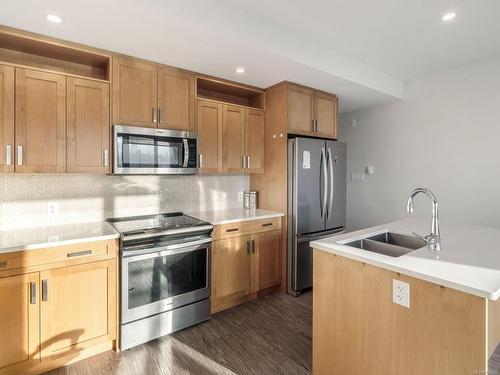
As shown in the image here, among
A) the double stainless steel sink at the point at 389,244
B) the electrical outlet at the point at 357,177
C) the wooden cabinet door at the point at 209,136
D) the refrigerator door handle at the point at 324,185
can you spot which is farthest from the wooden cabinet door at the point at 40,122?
the electrical outlet at the point at 357,177

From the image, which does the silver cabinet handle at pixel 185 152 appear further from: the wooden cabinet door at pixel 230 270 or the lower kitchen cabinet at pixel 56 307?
the lower kitchen cabinet at pixel 56 307

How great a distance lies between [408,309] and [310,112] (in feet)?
Answer: 8.12

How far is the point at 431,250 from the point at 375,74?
252 centimetres

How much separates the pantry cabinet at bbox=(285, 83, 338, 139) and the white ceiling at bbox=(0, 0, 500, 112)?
0.21 meters

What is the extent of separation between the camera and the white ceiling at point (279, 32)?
5.97ft

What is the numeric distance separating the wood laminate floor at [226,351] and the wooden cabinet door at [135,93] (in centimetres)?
189

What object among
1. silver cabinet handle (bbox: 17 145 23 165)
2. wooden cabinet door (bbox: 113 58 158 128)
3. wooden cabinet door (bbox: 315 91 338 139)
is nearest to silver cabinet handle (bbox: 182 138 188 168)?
wooden cabinet door (bbox: 113 58 158 128)

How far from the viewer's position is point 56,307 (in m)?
1.84

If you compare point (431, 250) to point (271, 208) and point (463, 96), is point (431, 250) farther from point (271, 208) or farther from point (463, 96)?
point (463, 96)

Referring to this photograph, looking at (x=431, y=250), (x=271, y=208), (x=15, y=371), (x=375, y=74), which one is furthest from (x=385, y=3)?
(x=15, y=371)

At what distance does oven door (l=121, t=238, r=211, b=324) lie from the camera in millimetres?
2084

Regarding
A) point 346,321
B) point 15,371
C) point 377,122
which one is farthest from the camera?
point 377,122

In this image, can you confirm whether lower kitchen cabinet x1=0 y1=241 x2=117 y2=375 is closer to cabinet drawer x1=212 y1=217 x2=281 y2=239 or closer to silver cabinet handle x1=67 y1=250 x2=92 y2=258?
silver cabinet handle x1=67 y1=250 x2=92 y2=258

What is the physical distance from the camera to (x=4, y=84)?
74.6 inches
